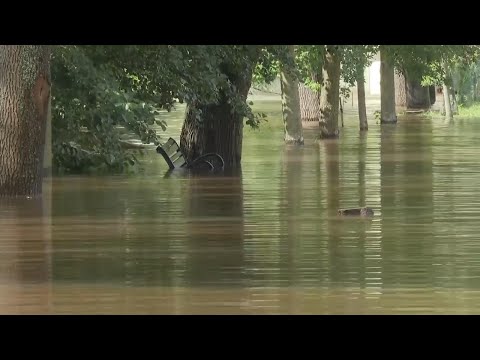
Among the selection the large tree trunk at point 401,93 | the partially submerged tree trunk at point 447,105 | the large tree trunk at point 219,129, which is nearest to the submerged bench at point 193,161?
the large tree trunk at point 219,129

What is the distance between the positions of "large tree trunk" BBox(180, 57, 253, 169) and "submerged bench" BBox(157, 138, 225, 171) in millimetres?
140

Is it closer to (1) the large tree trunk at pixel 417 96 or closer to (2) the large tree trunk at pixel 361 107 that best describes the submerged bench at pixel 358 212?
(2) the large tree trunk at pixel 361 107

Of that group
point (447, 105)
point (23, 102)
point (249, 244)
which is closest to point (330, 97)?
point (447, 105)

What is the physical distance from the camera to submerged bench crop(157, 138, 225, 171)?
25812mm

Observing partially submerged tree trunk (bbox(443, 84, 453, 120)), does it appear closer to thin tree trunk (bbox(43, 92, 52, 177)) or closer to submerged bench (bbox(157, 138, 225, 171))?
submerged bench (bbox(157, 138, 225, 171))

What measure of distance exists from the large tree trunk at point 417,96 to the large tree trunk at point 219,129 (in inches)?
1423

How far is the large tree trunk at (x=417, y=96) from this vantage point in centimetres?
6222

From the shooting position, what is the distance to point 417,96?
206 feet

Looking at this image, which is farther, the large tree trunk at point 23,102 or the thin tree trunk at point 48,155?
the thin tree trunk at point 48,155
